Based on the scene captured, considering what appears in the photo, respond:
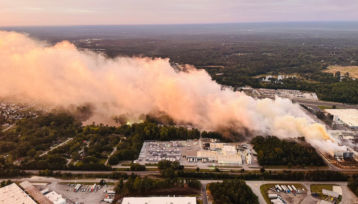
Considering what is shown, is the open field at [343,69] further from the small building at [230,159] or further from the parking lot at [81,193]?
the parking lot at [81,193]

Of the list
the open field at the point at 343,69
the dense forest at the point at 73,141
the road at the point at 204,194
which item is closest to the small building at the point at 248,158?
the dense forest at the point at 73,141

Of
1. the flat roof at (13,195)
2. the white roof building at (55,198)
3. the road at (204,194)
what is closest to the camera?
the flat roof at (13,195)

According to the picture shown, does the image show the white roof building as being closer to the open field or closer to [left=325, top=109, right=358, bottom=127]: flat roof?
[left=325, top=109, right=358, bottom=127]: flat roof

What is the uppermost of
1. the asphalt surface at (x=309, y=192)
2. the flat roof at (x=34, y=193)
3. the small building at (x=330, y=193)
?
the flat roof at (x=34, y=193)

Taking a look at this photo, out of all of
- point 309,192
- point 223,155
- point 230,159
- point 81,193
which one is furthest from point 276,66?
point 81,193

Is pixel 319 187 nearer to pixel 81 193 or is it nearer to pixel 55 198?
pixel 81 193
